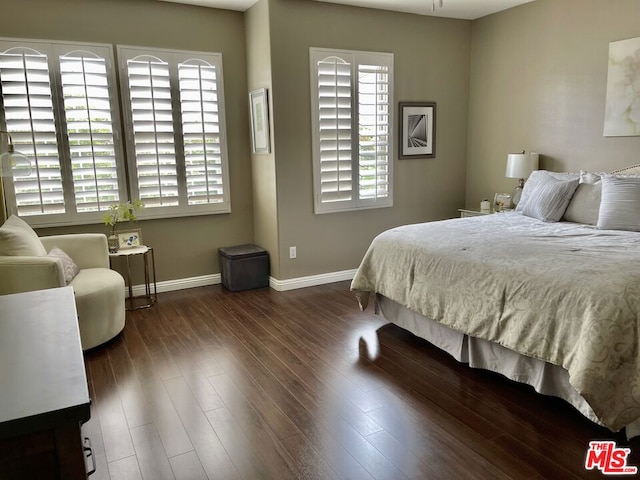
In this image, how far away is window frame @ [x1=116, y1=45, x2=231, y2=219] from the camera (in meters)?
4.39

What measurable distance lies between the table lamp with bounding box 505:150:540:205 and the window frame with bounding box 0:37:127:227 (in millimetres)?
3741

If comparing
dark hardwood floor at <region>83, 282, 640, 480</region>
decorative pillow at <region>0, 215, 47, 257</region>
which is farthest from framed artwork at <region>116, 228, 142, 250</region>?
decorative pillow at <region>0, 215, 47, 257</region>

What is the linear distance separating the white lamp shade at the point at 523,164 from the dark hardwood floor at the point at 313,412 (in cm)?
219

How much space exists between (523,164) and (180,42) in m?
3.51

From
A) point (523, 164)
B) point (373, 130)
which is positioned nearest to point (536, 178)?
point (523, 164)

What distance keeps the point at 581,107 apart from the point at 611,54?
0.49 meters

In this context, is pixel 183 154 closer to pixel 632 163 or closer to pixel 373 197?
pixel 373 197

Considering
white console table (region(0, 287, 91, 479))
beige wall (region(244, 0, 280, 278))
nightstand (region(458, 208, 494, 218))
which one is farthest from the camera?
nightstand (region(458, 208, 494, 218))

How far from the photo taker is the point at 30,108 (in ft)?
13.2

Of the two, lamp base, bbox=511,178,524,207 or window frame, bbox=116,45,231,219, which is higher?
window frame, bbox=116,45,231,219

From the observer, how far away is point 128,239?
4371mm

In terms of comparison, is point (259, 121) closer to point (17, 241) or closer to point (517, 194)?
point (17, 241)

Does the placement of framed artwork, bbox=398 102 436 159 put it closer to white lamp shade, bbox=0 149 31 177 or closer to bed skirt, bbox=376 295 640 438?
bed skirt, bbox=376 295 640 438

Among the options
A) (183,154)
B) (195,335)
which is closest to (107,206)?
(183,154)
